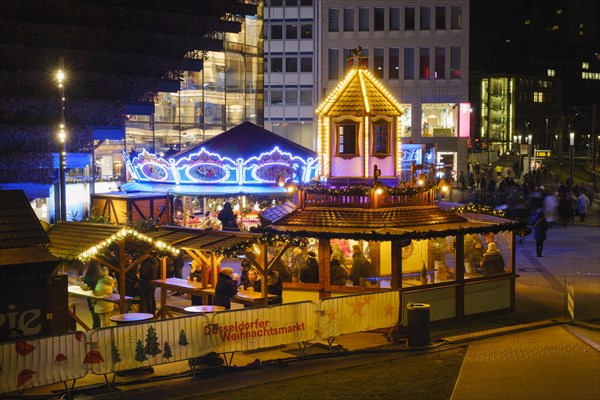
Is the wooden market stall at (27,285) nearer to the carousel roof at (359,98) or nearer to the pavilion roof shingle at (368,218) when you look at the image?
the pavilion roof shingle at (368,218)

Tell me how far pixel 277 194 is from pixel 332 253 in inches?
548

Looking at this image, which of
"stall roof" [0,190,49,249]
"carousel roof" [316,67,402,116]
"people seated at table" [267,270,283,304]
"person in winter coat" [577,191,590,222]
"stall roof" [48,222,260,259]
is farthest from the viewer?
"person in winter coat" [577,191,590,222]

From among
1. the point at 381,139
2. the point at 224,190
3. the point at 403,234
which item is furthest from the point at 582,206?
the point at 403,234

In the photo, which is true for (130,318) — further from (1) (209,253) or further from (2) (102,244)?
(1) (209,253)

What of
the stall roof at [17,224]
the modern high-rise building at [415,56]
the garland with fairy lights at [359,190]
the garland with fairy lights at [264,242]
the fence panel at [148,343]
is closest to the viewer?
the fence panel at [148,343]

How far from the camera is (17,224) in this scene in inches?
628

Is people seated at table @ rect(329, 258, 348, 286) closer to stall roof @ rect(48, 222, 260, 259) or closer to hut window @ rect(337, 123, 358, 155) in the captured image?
stall roof @ rect(48, 222, 260, 259)

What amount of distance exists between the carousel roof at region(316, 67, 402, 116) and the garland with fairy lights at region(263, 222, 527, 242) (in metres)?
4.33

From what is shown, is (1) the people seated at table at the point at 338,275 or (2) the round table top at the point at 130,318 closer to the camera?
(2) the round table top at the point at 130,318

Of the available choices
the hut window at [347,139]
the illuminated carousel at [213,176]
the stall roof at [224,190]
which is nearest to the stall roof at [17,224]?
the hut window at [347,139]

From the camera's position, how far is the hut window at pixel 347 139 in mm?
23500

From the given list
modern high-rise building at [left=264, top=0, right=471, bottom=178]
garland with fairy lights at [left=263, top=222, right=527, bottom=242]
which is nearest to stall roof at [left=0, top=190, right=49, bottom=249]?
garland with fairy lights at [left=263, top=222, right=527, bottom=242]

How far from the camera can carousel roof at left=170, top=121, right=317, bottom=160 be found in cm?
3550

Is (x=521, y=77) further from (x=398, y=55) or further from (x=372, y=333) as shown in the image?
(x=372, y=333)
